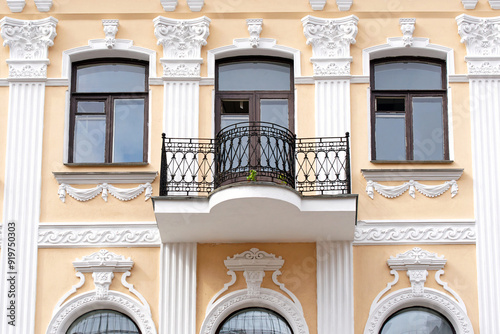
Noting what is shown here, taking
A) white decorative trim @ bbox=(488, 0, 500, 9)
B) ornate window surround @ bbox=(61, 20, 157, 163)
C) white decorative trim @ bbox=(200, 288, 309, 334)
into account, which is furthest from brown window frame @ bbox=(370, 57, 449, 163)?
ornate window surround @ bbox=(61, 20, 157, 163)

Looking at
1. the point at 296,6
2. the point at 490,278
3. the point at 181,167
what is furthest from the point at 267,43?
the point at 490,278

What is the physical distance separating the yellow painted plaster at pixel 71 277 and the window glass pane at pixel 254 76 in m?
2.81

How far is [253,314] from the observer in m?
15.1

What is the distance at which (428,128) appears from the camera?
630 inches

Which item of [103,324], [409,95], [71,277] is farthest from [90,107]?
[409,95]

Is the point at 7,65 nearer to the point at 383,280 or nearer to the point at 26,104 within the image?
the point at 26,104

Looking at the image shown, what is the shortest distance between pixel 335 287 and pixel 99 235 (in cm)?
332

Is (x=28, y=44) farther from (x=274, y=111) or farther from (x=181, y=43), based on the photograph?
(x=274, y=111)

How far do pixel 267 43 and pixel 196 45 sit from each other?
3.41 feet

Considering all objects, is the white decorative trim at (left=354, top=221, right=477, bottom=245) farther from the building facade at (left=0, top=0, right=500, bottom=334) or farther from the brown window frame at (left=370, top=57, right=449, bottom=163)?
the brown window frame at (left=370, top=57, right=449, bottom=163)

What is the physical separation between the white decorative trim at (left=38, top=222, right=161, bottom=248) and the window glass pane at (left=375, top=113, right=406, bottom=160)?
344 centimetres

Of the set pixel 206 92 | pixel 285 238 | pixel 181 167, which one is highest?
pixel 206 92

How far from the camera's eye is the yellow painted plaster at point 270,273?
15.0m

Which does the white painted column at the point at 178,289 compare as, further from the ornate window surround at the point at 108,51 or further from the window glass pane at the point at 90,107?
the ornate window surround at the point at 108,51
